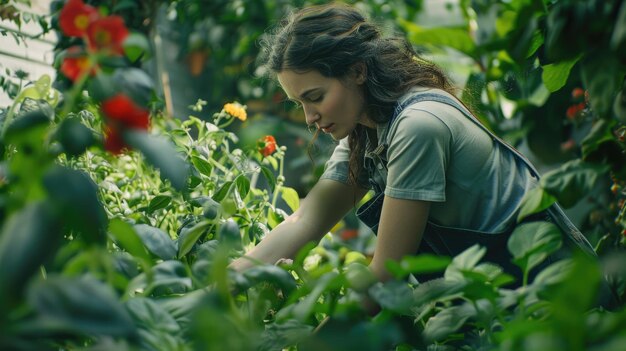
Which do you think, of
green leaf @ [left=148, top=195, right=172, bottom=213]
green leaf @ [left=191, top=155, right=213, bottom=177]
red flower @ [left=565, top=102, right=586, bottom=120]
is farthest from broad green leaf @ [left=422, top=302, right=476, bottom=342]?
red flower @ [left=565, top=102, right=586, bottom=120]

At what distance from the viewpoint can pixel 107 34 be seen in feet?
2.30

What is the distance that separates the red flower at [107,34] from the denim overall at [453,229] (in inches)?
32.2

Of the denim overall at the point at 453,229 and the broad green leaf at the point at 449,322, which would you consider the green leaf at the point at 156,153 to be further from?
the denim overall at the point at 453,229

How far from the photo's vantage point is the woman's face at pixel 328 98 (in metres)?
1.46

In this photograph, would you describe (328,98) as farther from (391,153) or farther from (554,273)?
(554,273)

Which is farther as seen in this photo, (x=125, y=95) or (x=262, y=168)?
(x=262, y=168)

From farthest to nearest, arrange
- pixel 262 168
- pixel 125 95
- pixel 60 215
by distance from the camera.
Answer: pixel 262 168
pixel 125 95
pixel 60 215

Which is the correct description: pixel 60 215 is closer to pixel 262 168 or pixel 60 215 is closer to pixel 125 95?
pixel 125 95

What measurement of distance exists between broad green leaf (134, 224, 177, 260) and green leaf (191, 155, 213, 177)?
58 cm

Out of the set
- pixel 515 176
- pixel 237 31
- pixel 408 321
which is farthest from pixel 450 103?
pixel 237 31

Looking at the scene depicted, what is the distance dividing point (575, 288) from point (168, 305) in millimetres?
410

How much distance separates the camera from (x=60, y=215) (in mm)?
528

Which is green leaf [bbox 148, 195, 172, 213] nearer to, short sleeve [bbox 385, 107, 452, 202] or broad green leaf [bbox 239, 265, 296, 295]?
short sleeve [bbox 385, 107, 452, 202]

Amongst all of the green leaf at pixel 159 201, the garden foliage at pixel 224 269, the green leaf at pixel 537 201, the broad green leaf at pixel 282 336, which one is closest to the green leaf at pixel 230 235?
the garden foliage at pixel 224 269
